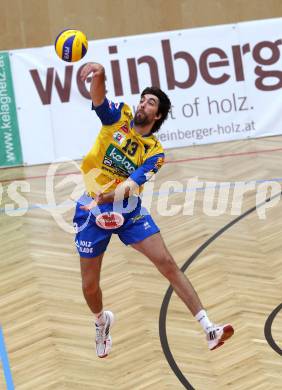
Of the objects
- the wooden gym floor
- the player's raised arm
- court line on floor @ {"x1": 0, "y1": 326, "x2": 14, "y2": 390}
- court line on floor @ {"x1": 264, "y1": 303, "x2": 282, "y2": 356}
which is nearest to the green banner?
the wooden gym floor

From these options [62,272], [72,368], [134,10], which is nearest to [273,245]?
[62,272]

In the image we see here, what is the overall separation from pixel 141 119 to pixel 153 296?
9.80 feet

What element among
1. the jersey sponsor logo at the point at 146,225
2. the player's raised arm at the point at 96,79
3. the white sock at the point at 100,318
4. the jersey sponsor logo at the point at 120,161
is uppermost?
the player's raised arm at the point at 96,79

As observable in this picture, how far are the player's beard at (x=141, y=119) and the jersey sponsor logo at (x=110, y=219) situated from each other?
35.3 inches

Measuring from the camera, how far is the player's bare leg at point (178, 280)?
8.38 m

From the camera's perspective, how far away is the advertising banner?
54.7ft

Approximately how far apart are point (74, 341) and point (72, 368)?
600mm

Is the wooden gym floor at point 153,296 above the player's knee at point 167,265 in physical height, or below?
below

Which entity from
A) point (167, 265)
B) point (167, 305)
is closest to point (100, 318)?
point (167, 265)

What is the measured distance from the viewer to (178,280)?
845 centimetres

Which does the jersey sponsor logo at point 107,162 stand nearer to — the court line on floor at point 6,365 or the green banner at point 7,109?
the court line on floor at point 6,365

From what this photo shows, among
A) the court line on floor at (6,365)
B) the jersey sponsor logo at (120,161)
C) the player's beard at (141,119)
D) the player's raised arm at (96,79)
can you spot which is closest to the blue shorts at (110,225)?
the jersey sponsor logo at (120,161)

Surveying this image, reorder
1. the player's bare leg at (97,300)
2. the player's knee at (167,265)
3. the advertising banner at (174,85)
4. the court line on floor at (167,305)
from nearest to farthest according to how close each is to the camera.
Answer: the player's knee at (167,265), the player's bare leg at (97,300), the court line on floor at (167,305), the advertising banner at (174,85)

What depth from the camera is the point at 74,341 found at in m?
9.73
